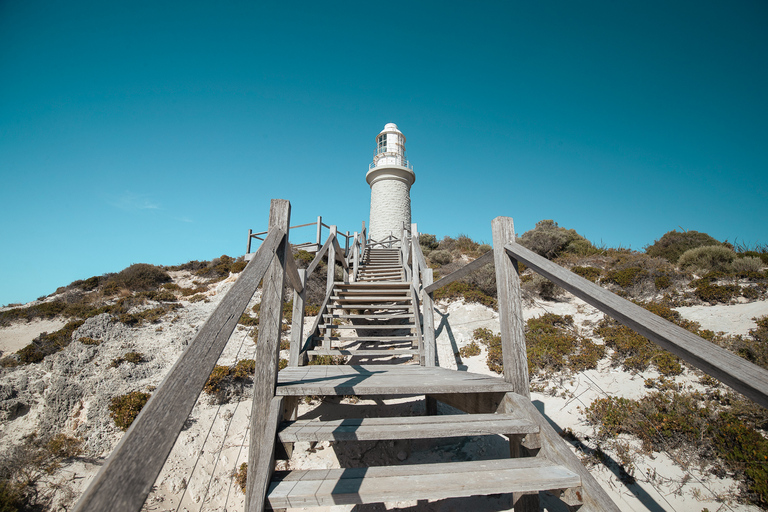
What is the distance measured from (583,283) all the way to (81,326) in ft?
31.2

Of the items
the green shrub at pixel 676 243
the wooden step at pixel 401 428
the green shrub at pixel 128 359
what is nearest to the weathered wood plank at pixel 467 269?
the wooden step at pixel 401 428

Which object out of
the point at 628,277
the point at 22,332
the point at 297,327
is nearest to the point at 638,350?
the point at 628,277

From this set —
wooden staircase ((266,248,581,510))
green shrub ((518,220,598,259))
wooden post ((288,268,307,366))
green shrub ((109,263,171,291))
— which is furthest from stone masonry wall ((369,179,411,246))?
wooden staircase ((266,248,581,510))

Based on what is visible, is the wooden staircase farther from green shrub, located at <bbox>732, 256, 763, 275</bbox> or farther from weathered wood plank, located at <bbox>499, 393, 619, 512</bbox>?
green shrub, located at <bbox>732, 256, 763, 275</bbox>

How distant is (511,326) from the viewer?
8.30 ft

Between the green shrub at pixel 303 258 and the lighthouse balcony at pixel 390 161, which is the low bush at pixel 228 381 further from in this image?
the lighthouse balcony at pixel 390 161

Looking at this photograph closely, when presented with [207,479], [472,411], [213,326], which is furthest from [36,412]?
[472,411]

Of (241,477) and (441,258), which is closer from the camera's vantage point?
(241,477)

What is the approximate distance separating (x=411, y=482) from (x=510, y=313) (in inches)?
55.1

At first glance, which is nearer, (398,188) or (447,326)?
(447,326)

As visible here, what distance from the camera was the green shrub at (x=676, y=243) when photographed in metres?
11.5

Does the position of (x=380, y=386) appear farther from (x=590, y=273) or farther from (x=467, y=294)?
(x=590, y=273)

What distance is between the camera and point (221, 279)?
44.7 feet

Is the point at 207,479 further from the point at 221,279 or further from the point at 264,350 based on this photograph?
the point at 221,279
